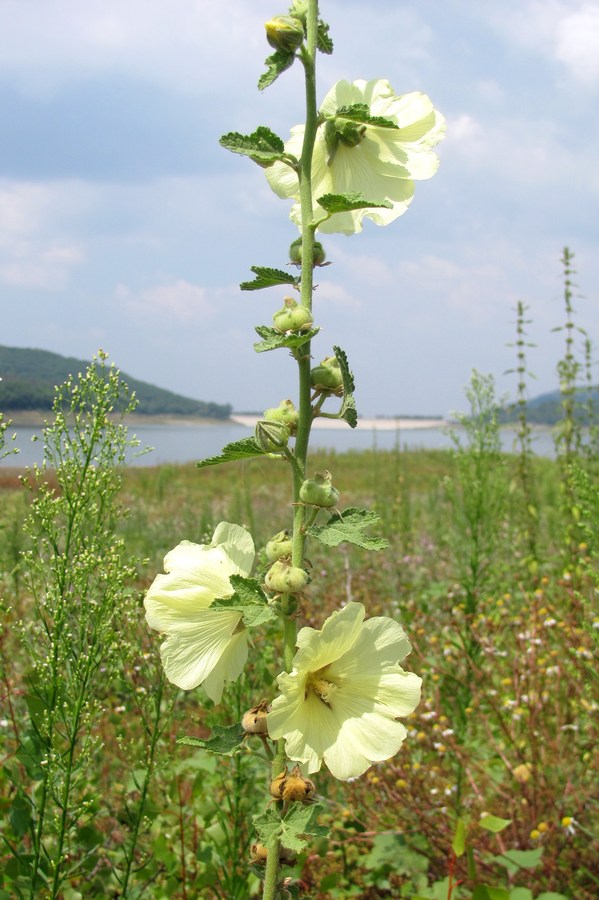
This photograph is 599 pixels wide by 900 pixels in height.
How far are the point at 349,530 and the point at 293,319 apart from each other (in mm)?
368

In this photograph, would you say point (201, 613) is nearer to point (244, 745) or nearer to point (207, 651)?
point (207, 651)

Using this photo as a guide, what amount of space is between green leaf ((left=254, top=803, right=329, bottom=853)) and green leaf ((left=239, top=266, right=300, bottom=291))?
2.92 ft

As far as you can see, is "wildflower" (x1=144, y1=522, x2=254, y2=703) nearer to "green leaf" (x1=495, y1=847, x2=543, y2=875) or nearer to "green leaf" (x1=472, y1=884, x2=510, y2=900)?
"green leaf" (x1=472, y1=884, x2=510, y2=900)

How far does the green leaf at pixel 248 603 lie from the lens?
1.15 meters

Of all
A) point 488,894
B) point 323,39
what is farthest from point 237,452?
point 488,894

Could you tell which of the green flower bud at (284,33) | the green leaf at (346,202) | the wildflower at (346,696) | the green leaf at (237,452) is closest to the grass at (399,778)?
the green leaf at (237,452)

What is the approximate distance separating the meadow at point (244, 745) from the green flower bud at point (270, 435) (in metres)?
0.35

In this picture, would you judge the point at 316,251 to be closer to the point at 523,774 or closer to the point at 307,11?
the point at 307,11

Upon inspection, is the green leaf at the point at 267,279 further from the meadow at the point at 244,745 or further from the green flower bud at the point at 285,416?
the meadow at the point at 244,745

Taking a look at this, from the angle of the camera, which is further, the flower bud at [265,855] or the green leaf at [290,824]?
the flower bud at [265,855]

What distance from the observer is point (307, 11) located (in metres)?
1.29

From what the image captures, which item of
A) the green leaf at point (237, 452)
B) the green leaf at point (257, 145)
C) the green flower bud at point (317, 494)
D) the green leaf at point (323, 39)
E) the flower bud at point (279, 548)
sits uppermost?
the green leaf at point (323, 39)

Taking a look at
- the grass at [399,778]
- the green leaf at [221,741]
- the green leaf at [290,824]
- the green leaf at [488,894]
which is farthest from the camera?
the grass at [399,778]

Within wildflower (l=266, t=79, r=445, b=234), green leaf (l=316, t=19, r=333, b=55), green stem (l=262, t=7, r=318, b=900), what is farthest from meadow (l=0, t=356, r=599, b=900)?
green leaf (l=316, t=19, r=333, b=55)
